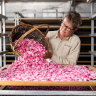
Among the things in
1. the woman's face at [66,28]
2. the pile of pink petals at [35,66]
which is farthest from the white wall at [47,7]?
the pile of pink petals at [35,66]

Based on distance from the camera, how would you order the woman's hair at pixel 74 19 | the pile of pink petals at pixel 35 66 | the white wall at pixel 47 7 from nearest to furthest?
the pile of pink petals at pixel 35 66, the woman's hair at pixel 74 19, the white wall at pixel 47 7

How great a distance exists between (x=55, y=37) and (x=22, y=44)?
69 cm

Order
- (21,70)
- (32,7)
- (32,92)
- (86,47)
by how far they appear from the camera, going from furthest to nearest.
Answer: (32,7)
(86,47)
(21,70)
(32,92)

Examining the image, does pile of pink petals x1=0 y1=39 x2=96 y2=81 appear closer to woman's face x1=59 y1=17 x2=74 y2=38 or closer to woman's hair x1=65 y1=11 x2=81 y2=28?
woman's face x1=59 y1=17 x2=74 y2=38

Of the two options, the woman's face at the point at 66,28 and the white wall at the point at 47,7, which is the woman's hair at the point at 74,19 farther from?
the white wall at the point at 47,7

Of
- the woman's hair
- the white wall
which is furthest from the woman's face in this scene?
the white wall

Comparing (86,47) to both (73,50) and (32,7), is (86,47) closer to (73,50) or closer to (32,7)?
(32,7)

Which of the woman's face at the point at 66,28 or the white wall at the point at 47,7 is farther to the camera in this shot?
the white wall at the point at 47,7

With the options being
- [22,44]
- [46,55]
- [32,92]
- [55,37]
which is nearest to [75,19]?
[55,37]

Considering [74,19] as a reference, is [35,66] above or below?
below

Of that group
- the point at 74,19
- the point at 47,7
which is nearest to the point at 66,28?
the point at 74,19

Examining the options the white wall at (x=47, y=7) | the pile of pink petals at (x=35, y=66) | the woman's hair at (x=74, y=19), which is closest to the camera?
the pile of pink petals at (x=35, y=66)

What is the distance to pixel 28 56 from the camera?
7.22 ft

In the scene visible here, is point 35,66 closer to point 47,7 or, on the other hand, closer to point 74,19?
point 74,19
